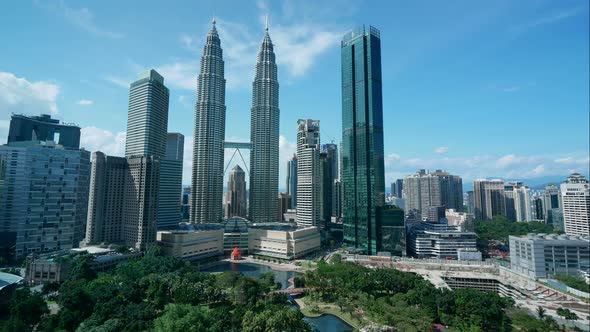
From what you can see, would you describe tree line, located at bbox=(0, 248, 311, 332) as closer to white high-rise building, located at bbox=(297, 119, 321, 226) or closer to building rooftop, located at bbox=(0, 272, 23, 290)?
building rooftop, located at bbox=(0, 272, 23, 290)

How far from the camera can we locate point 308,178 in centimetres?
7144

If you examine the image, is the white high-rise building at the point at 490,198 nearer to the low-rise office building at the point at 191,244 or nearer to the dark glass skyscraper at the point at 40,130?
the low-rise office building at the point at 191,244

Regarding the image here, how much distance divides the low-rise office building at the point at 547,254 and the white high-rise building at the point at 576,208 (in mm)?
25093

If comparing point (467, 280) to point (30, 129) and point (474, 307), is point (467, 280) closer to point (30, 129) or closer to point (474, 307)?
point (474, 307)

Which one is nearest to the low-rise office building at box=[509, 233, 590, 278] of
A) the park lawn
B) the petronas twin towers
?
the park lawn

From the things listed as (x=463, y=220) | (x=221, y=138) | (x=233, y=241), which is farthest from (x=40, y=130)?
(x=463, y=220)

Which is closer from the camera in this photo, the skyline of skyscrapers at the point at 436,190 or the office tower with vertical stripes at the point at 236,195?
the skyline of skyscrapers at the point at 436,190

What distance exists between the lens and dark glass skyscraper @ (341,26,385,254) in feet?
Result: 191

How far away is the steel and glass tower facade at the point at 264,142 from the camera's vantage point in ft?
279

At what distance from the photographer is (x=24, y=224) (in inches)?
1702

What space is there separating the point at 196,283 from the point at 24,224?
32.5 m

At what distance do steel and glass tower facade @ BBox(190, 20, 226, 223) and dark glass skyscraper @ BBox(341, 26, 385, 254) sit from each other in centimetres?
3638

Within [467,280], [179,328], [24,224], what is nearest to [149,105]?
[24,224]

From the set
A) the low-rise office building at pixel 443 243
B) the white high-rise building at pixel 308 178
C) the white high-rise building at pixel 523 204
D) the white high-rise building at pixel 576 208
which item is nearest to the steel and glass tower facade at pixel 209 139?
the white high-rise building at pixel 308 178
